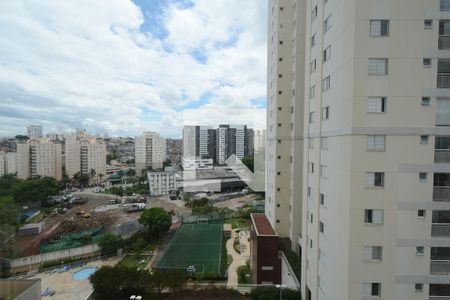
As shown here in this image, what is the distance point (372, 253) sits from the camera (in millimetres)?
3670

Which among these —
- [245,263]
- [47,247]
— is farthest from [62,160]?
[245,263]

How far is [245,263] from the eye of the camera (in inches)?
358

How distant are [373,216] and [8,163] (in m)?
27.6

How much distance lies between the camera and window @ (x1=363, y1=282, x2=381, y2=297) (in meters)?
3.69

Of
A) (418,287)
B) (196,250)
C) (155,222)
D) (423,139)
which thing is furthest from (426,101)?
(155,222)

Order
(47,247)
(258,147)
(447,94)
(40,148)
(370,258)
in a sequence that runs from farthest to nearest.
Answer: (40,148) → (258,147) → (47,247) → (370,258) → (447,94)

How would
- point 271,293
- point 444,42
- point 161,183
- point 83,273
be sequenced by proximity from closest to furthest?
point 444,42 → point 271,293 → point 83,273 → point 161,183

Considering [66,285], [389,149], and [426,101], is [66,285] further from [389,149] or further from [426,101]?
[426,101]

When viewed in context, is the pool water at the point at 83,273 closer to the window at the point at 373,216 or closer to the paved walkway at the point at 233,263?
the paved walkway at the point at 233,263

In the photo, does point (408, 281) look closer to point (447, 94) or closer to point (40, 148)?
point (447, 94)

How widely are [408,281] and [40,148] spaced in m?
29.5

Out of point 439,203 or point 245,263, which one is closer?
point 439,203

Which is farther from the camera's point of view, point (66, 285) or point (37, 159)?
point (37, 159)

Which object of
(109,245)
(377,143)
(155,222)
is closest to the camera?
(377,143)
